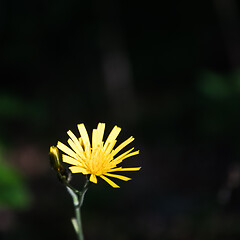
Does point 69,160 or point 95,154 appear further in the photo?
point 95,154

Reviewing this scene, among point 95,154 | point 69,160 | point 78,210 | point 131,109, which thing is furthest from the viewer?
point 131,109

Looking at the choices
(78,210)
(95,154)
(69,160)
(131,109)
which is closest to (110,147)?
(95,154)

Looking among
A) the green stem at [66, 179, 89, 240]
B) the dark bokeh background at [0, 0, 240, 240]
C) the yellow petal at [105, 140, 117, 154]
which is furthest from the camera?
the dark bokeh background at [0, 0, 240, 240]

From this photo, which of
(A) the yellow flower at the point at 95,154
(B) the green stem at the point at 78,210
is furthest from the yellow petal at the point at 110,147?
(B) the green stem at the point at 78,210

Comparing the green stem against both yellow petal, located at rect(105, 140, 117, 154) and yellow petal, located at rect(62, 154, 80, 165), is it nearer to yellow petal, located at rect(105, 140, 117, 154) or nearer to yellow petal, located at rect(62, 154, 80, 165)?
yellow petal, located at rect(62, 154, 80, 165)

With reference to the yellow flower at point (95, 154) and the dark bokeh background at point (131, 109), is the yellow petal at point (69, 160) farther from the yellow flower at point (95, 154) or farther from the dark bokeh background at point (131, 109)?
the dark bokeh background at point (131, 109)

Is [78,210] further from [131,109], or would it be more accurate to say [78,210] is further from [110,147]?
[131,109]

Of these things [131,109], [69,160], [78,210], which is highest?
[131,109]

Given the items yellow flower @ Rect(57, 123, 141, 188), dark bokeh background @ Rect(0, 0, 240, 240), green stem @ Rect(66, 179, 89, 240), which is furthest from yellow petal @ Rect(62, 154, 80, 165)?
dark bokeh background @ Rect(0, 0, 240, 240)
